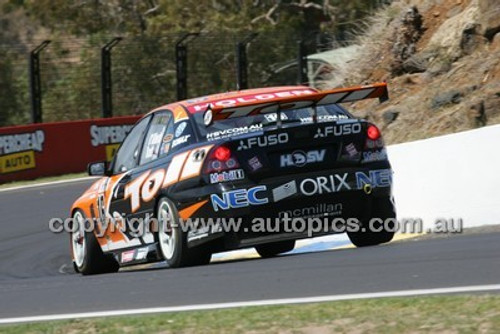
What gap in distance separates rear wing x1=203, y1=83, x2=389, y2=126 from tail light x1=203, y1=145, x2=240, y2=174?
0.27m

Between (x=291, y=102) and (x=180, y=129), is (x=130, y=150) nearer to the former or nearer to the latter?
(x=180, y=129)

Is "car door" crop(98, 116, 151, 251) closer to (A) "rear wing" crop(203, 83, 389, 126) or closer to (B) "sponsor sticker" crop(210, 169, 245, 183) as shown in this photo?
(A) "rear wing" crop(203, 83, 389, 126)

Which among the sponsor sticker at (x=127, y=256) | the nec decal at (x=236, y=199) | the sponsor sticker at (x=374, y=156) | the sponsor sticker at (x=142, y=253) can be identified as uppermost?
the sponsor sticker at (x=374, y=156)

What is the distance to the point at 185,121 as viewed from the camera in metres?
10.4

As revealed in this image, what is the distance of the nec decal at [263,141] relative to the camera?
32.3ft

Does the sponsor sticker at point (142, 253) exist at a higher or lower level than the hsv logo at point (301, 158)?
lower

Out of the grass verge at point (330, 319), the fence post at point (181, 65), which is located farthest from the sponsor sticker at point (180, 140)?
the fence post at point (181, 65)

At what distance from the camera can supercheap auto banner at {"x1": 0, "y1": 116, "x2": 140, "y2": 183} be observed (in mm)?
24250

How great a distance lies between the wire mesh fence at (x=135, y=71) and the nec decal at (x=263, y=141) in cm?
1914

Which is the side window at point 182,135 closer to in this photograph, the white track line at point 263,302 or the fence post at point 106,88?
the white track line at point 263,302

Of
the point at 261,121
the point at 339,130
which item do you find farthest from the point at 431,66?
the point at 339,130

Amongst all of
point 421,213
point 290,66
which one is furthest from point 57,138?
point 421,213

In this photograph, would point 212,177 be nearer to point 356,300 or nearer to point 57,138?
point 356,300

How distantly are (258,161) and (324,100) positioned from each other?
0.78m
